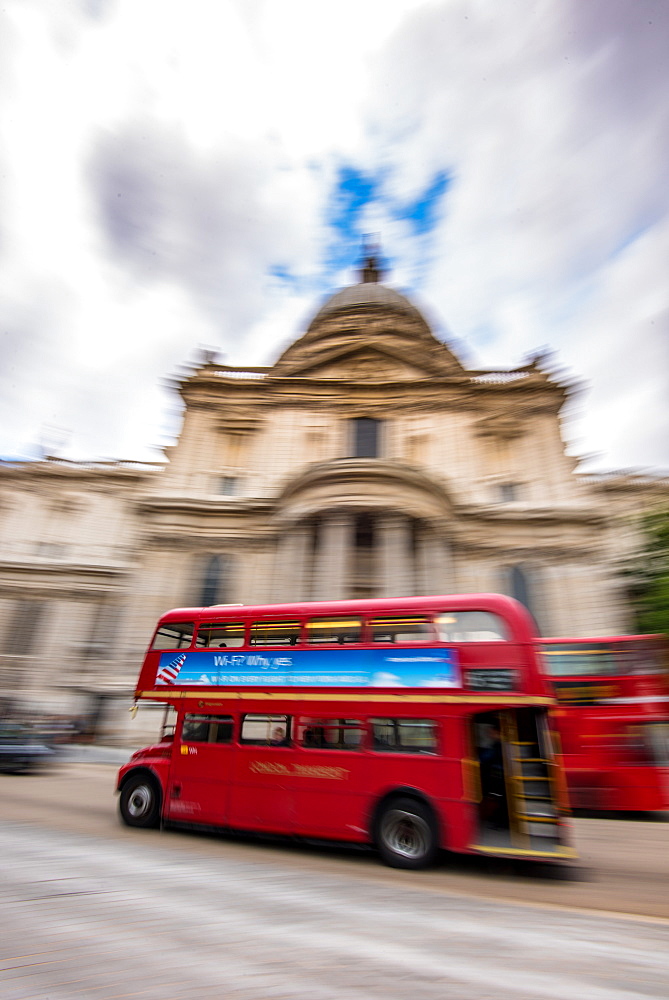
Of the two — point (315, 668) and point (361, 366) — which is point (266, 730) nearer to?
point (315, 668)

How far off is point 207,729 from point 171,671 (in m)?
1.19

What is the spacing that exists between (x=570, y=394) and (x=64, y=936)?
99.8 ft

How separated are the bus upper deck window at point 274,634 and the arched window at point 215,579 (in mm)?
15205

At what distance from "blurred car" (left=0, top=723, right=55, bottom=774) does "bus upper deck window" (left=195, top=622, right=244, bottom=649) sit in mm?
10007

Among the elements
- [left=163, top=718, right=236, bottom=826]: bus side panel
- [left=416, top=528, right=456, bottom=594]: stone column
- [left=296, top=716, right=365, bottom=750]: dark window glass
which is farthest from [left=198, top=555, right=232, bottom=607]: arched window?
[left=296, top=716, right=365, bottom=750]: dark window glass

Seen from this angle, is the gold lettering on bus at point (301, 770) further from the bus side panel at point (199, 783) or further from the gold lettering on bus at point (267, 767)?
the bus side panel at point (199, 783)

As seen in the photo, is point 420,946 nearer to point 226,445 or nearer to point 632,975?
point 632,975

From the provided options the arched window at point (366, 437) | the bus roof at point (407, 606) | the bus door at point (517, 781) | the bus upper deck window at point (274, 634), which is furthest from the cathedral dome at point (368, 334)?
the bus door at point (517, 781)

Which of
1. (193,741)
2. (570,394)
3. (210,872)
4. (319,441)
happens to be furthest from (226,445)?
(210,872)

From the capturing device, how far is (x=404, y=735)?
663cm

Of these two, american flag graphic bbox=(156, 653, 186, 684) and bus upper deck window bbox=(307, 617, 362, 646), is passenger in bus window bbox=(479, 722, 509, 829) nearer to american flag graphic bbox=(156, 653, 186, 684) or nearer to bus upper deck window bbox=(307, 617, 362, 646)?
bus upper deck window bbox=(307, 617, 362, 646)

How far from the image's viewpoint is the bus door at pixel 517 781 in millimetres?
6199

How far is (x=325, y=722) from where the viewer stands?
7.03 m

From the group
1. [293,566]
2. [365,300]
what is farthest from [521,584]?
[365,300]
